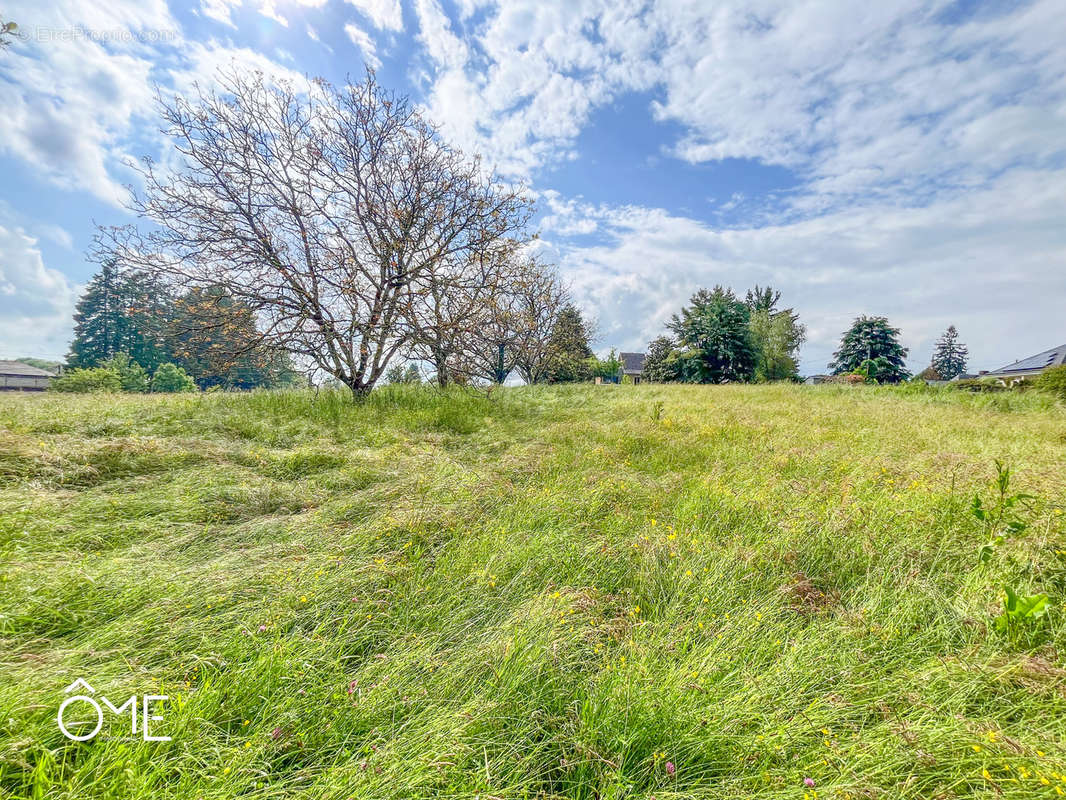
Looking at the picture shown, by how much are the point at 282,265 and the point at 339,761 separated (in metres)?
9.44

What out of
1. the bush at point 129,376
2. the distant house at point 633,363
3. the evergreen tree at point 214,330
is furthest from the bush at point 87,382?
the distant house at point 633,363

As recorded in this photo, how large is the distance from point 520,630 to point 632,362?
53527 mm

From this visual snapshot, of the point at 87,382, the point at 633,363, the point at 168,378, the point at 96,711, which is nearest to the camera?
the point at 96,711

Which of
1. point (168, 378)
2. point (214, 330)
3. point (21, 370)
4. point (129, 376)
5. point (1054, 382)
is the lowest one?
point (1054, 382)

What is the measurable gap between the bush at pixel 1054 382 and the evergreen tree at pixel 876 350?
2723 centimetres

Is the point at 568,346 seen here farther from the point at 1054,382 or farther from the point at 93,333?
the point at 93,333

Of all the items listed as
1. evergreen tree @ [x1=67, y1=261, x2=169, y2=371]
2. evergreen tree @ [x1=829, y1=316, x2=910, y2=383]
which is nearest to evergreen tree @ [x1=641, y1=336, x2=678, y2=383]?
evergreen tree @ [x1=829, y1=316, x2=910, y2=383]

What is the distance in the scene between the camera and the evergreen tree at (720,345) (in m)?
30.9

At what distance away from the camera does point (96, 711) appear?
1384mm

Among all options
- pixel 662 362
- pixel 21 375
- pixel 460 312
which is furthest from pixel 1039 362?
pixel 21 375

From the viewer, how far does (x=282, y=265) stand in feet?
27.3

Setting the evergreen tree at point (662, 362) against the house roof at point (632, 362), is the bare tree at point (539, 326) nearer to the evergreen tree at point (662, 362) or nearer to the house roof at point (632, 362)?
the evergreen tree at point (662, 362)

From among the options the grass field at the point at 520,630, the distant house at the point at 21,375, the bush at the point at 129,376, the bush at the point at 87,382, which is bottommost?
the grass field at the point at 520,630

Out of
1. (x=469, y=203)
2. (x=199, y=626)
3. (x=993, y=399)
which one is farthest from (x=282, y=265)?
(x=993, y=399)
